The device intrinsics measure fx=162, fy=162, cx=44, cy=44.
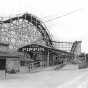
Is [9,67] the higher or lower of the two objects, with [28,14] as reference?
lower

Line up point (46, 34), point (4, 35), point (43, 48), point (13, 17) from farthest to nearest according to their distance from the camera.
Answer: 1. point (46, 34)
2. point (13, 17)
3. point (4, 35)
4. point (43, 48)

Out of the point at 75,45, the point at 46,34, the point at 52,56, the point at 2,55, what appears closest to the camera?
the point at 2,55

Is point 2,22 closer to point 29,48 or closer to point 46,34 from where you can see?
point 29,48

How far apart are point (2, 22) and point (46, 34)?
10126mm

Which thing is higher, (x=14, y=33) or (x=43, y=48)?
(x=14, y=33)

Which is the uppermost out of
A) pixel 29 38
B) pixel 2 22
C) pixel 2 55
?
pixel 2 22

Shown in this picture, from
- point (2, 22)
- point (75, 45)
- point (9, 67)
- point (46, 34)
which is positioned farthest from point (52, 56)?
point (9, 67)

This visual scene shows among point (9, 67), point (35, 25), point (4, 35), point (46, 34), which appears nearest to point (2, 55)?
point (9, 67)

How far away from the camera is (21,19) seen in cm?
2988

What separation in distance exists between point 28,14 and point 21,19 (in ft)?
5.33

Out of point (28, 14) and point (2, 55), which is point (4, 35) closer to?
point (28, 14)

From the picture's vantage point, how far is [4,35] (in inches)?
1084

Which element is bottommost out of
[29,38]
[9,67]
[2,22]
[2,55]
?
[9,67]

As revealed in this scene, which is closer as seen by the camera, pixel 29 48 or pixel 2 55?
pixel 2 55
